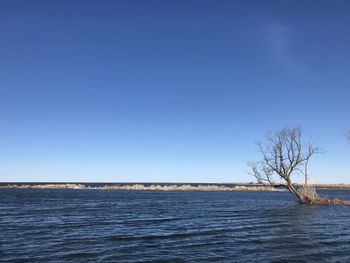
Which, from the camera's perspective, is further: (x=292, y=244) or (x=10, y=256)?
(x=292, y=244)

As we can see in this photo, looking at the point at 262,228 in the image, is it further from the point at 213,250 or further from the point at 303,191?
the point at 303,191

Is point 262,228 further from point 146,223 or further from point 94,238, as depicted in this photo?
point 94,238

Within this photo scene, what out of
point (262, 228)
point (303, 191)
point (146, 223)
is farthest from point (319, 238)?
point (303, 191)

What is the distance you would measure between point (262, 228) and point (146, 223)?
28.1 feet

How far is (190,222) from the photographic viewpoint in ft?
93.2

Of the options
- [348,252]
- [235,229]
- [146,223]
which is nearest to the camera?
[348,252]

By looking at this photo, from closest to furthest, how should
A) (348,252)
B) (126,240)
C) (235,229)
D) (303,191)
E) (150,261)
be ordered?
(150,261)
(348,252)
(126,240)
(235,229)
(303,191)

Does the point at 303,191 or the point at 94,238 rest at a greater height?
the point at 303,191

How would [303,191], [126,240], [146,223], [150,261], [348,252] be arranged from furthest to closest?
[303,191], [146,223], [126,240], [348,252], [150,261]

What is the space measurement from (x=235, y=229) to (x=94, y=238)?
952 centimetres

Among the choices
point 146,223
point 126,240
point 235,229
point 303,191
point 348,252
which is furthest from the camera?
point 303,191

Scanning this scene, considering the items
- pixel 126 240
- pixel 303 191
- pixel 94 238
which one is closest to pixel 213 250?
pixel 126 240

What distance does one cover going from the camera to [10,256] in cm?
1595

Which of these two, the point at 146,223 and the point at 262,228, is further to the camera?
the point at 146,223
